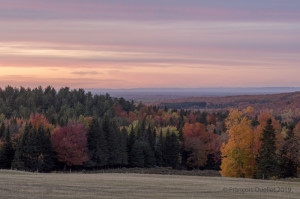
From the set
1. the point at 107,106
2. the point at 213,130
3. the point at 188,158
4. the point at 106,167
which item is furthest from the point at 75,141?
the point at 107,106

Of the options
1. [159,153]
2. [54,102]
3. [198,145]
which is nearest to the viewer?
[159,153]

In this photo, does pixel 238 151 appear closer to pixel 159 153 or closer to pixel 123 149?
pixel 123 149

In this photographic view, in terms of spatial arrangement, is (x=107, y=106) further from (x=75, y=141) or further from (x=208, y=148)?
(x=75, y=141)

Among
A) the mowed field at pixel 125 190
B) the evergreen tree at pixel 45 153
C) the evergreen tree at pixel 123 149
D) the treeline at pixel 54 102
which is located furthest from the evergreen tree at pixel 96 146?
the treeline at pixel 54 102

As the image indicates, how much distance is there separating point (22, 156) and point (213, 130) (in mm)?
64339

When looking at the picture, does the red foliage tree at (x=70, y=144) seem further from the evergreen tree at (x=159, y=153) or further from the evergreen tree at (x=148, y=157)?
the evergreen tree at (x=159, y=153)

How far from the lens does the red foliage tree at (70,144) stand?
269 feet

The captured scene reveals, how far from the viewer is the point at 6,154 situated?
75312mm

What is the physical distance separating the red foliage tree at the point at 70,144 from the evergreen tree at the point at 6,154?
29.3ft

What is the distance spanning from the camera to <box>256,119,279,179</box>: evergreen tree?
5716 centimetres

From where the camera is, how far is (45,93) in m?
187

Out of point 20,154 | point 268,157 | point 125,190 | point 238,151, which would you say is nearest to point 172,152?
point 20,154

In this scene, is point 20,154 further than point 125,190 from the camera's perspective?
Yes

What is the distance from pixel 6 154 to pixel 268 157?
45499 millimetres
